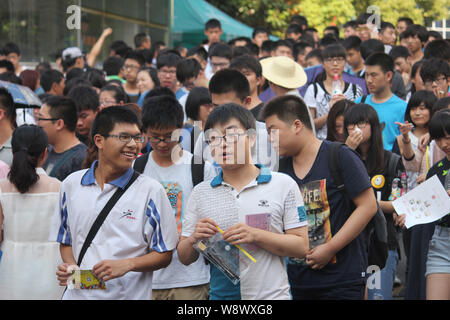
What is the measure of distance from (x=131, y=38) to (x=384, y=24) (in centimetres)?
801

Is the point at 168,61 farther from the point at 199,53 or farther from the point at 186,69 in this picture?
the point at 199,53

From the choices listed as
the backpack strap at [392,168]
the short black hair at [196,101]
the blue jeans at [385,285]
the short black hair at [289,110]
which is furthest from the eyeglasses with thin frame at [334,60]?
the short black hair at [289,110]

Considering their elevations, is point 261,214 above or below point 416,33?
below

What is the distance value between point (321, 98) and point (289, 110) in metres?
3.48

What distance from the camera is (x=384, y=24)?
45.2 feet

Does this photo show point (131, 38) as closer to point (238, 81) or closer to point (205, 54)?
point (205, 54)

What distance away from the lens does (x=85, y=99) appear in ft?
20.9

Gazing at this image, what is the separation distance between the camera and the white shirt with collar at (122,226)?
3.67m

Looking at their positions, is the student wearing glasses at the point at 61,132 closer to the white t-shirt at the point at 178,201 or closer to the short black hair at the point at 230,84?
the white t-shirt at the point at 178,201

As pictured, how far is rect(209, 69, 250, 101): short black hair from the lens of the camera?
5.44 m

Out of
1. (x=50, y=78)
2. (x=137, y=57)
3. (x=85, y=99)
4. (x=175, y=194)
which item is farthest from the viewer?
(x=137, y=57)

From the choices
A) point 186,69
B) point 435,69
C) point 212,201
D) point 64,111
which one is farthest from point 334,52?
point 212,201

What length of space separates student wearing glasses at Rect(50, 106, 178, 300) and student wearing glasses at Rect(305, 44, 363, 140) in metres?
3.89

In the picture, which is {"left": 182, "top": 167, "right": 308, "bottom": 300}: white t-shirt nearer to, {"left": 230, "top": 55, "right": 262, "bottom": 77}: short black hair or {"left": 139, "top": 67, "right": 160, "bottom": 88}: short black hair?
{"left": 230, "top": 55, "right": 262, "bottom": 77}: short black hair
